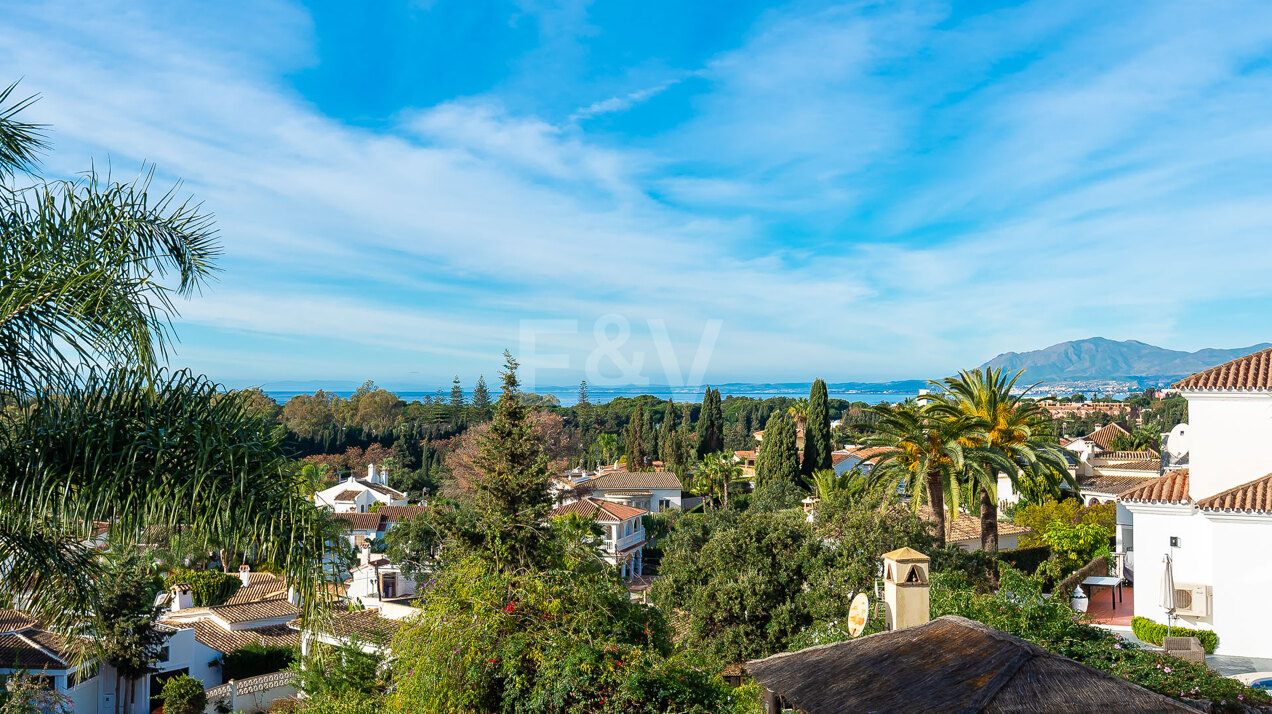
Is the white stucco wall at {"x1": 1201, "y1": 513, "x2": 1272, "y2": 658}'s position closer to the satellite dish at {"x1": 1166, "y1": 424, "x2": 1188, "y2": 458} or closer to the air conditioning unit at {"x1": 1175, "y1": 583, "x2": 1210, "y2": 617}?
the air conditioning unit at {"x1": 1175, "y1": 583, "x2": 1210, "y2": 617}

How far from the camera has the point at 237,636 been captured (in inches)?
1252

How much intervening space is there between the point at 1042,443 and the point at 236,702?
2513 centimetres

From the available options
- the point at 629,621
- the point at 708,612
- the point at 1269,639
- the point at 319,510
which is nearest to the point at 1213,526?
the point at 1269,639

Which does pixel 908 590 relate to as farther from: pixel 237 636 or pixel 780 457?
pixel 780 457

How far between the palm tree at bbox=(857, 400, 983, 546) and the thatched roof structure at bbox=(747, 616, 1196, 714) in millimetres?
10420

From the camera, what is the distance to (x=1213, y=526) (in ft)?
49.6

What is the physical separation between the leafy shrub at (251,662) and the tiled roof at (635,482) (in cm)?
2535

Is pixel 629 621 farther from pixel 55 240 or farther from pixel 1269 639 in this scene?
pixel 1269 639

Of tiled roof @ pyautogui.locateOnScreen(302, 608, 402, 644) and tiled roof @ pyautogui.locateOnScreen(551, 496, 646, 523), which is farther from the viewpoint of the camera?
tiled roof @ pyautogui.locateOnScreen(551, 496, 646, 523)

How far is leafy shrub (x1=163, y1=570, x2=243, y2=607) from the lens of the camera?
37.3 metres

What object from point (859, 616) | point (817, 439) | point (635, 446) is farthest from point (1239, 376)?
point (635, 446)

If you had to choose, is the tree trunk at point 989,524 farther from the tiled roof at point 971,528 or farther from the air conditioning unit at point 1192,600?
the tiled roof at point 971,528

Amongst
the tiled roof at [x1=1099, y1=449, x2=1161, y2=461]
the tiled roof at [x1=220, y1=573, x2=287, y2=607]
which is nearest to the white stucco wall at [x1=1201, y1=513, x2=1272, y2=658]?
the tiled roof at [x1=220, y1=573, x2=287, y2=607]

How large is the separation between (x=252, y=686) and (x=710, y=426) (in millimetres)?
46626
